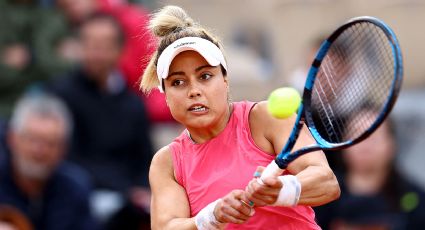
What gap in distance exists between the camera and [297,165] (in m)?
4.18

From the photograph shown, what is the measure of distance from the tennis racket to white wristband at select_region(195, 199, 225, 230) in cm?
28

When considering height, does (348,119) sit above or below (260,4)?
below

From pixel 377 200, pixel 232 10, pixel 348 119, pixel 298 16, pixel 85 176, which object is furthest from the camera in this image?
pixel 232 10

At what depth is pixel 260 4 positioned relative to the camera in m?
10.1

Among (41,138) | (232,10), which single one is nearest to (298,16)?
(232,10)

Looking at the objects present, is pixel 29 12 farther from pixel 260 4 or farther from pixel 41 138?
pixel 260 4

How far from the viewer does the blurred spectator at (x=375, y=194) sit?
7125 mm

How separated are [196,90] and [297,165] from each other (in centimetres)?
51

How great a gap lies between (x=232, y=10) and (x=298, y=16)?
44.1 inches

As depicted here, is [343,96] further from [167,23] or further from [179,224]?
[179,224]

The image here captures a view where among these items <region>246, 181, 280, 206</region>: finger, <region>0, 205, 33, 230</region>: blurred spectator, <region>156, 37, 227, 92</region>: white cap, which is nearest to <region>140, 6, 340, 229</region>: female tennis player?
<region>156, 37, 227, 92</region>: white cap

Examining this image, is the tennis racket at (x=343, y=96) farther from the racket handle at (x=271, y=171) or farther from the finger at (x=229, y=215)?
the finger at (x=229, y=215)

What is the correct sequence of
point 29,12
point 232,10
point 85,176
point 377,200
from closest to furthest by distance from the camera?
point 377,200
point 85,176
point 29,12
point 232,10

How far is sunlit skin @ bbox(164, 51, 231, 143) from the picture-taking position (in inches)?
166
